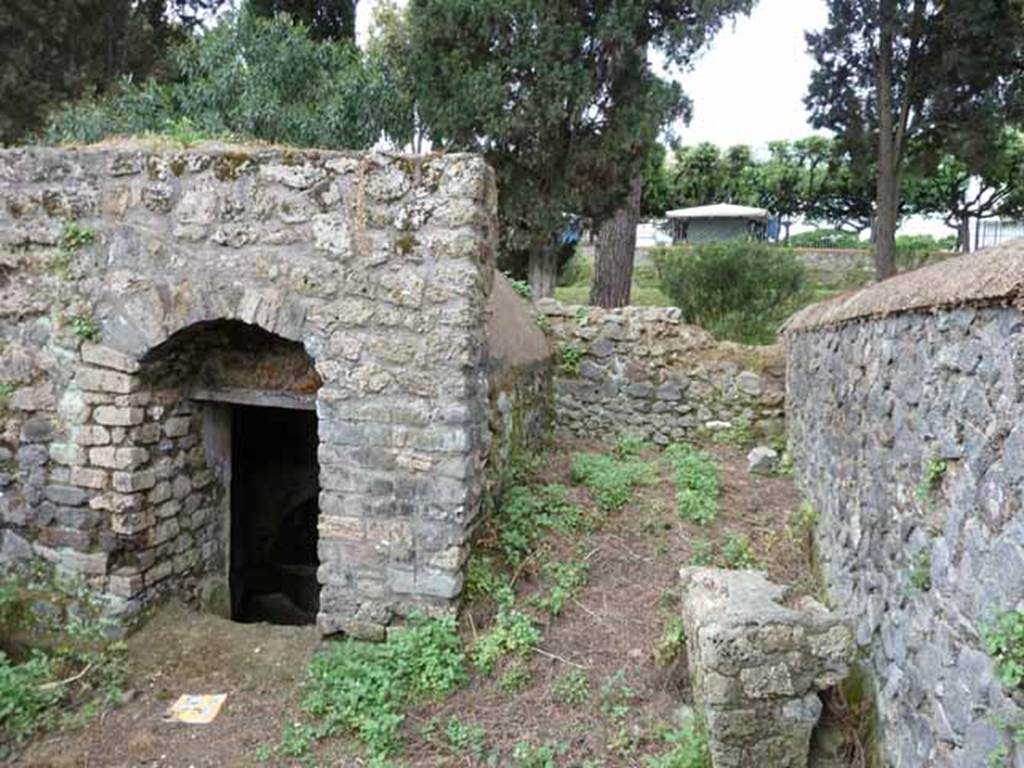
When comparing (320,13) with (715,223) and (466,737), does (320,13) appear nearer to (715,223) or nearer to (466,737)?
(466,737)

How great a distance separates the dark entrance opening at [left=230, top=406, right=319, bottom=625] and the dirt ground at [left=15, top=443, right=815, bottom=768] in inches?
71.8

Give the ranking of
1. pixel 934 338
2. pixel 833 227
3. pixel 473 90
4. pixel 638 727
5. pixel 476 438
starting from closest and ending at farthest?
pixel 934 338 < pixel 638 727 < pixel 476 438 < pixel 473 90 < pixel 833 227

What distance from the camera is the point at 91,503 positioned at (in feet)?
14.9

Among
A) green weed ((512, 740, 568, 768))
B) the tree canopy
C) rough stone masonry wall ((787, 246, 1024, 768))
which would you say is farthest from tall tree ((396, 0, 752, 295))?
green weed ((512, 740, 568, 768))

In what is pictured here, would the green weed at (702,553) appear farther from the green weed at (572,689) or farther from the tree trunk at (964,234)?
the tree trunk at (964,234)

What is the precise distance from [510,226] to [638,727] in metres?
7.88

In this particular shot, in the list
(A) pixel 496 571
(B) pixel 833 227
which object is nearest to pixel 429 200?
(A) pixel 496 571

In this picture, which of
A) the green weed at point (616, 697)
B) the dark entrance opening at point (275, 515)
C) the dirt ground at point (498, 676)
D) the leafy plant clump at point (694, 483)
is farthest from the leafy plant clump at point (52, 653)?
the leafy plant clump at point (694, 483)

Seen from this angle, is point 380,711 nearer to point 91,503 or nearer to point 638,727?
point 638,727

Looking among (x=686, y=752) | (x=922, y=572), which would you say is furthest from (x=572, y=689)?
(x=922, y=572)

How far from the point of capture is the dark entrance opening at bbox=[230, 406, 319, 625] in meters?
6.66

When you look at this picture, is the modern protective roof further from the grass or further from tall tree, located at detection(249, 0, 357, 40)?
tall tree, located at detection(249, 0, 357, 40)

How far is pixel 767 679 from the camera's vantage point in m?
3.01

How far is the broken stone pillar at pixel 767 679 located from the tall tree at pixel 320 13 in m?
12.5
